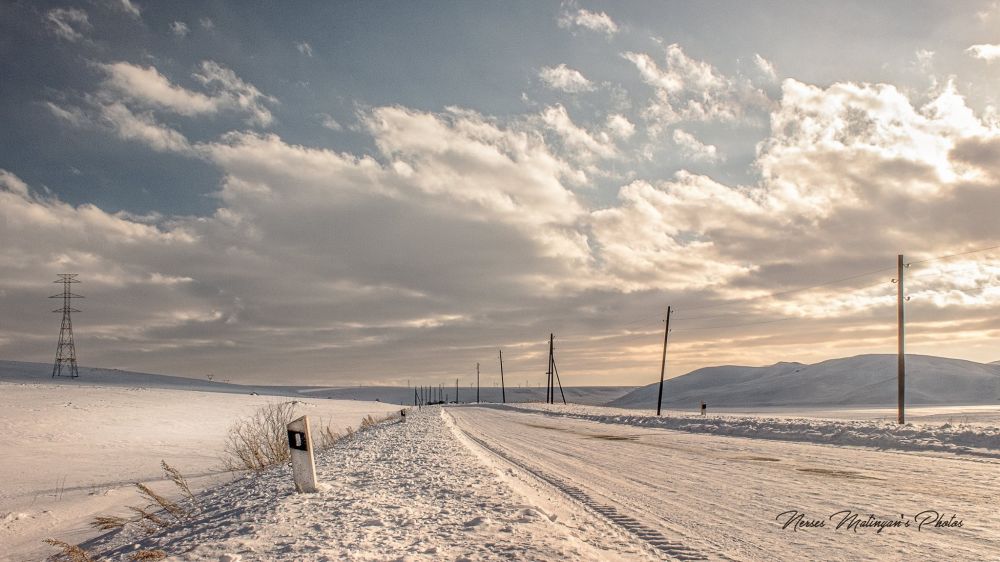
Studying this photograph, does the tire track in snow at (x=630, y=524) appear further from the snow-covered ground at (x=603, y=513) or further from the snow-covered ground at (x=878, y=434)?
the snow-covered ground at (x=878, y=434)

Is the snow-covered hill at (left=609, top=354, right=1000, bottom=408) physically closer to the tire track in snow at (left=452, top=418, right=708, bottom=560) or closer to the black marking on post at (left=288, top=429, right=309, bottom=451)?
the tire track in snow at (left=452, top=418, right=708, bottom=560)

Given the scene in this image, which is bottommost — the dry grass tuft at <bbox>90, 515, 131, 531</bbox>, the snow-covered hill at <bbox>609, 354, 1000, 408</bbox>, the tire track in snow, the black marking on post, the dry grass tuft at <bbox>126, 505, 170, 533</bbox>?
the snow-covered hill at <bbox>609, 354, 1000, 408</bbox>

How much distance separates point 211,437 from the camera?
102ft

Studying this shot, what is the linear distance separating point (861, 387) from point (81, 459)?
103425mm

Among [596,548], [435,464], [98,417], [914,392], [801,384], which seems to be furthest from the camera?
[801,384]

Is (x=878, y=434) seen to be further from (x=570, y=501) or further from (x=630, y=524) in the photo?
(x=630, y=524)

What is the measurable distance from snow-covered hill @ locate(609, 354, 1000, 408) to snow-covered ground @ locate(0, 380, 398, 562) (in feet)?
263

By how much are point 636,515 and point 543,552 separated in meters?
2.59

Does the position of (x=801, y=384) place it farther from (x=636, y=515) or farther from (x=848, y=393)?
(x=636, y=515)

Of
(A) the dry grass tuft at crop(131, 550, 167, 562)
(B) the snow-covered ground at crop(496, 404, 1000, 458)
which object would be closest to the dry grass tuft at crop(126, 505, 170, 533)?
(A) the dry grass tuft at crop(131, 550, 167, 562)

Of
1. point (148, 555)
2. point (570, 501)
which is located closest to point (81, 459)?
point (148, 555)

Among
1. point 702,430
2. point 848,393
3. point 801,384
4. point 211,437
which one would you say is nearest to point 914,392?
point 848,393

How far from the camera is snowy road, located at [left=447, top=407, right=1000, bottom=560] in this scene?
20.2 ft

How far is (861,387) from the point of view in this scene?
9700 centimetres
